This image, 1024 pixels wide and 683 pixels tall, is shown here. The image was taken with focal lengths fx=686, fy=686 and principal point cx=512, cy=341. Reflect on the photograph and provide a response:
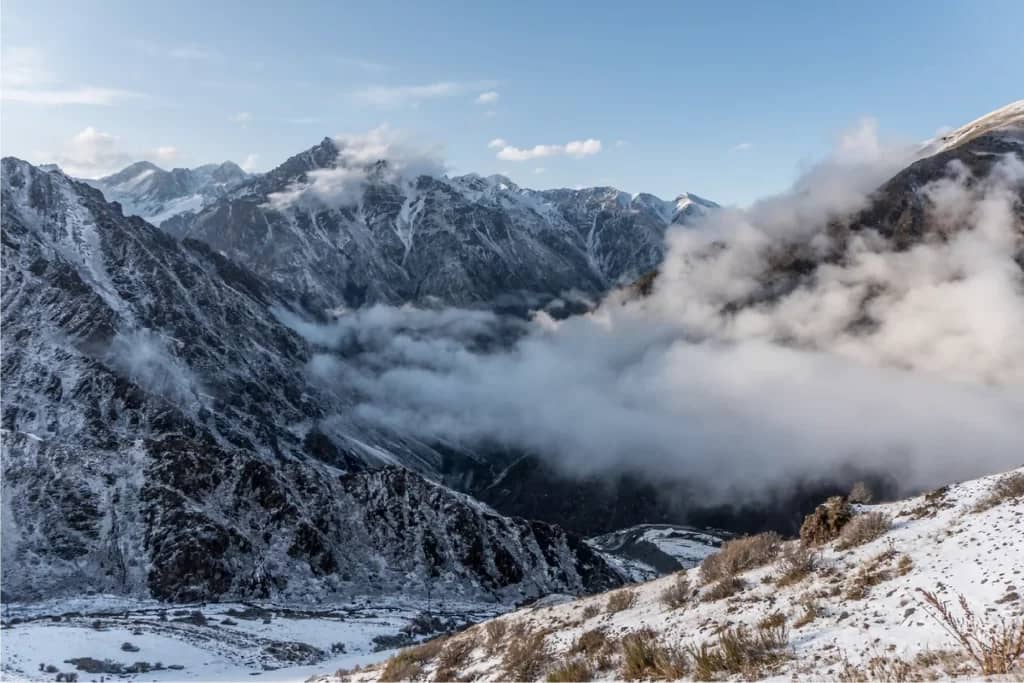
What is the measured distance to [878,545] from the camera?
17719mm

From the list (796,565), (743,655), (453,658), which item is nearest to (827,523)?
(796,565)

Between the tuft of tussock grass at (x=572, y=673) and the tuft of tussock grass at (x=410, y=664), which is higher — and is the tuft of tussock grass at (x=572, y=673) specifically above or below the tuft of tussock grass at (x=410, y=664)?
above

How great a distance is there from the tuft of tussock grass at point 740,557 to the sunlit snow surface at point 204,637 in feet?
78.7

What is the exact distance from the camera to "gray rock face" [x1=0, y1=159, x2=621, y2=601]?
8019cm

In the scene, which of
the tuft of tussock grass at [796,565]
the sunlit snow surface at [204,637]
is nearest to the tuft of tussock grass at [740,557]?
the tuft of tussock grass at [796,565]

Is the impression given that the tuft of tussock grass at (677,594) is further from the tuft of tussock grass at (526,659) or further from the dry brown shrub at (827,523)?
the dry brown shrub at (827,523)

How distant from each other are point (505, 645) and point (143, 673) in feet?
96.0

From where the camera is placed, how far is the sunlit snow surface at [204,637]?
38344 mm

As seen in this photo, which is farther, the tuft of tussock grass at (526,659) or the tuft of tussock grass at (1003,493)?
the tuft of tussock grass at (1003,493)

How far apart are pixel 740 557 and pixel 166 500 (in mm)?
83068

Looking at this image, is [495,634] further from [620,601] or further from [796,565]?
[796,565]

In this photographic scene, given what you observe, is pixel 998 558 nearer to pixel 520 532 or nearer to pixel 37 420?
pixel 520 532

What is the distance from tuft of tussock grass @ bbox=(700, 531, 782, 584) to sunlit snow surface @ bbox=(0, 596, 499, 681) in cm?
2399

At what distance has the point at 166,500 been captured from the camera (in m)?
86.2
